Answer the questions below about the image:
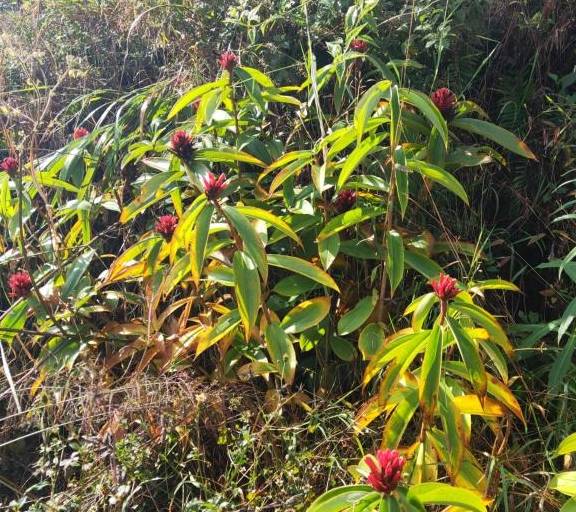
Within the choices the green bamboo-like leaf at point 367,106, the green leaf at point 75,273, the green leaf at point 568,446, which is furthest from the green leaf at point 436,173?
the green leaf at point 75,273

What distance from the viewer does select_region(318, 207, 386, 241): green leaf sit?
1.71 metres

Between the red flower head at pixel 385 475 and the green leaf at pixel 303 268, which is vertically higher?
the red flower head at pixel 385 475

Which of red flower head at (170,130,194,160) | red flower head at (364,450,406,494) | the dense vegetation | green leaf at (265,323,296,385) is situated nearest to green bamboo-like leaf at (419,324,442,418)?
the dense vegetation

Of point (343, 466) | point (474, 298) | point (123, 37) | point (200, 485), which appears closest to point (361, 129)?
point (474, 298)

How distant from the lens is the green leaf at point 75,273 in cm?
189

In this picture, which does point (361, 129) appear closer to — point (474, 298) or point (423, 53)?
point (474, 298)

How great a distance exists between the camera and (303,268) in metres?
1.62

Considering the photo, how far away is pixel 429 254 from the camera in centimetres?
178

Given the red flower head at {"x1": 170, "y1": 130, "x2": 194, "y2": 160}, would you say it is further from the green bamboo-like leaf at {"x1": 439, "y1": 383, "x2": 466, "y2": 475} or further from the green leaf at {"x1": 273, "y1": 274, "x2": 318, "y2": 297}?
the green bamboo-like leaf at {"x1": 439, "y1": 383, "x2": 466, "y2": 475}

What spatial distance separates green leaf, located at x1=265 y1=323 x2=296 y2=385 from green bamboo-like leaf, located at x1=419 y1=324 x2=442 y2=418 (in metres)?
0.47

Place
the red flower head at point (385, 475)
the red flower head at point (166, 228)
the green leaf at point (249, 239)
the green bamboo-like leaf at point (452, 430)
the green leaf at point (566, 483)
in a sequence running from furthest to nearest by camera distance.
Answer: the red flower head at point (166, 228), the green leaf at point (249, 239), the green bamboo-like leaf at point (452, 430), the green leaf at point (566, 483), the red flower head at point (385, 475)

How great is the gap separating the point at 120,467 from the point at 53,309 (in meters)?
0.57

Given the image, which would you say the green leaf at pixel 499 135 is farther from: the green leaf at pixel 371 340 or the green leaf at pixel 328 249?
the green leaf at pixel 371 340

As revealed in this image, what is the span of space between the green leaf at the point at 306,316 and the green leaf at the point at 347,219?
17 cm
